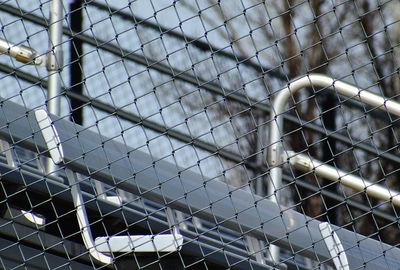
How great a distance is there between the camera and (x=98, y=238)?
4.57 m

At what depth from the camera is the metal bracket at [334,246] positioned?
4.66m

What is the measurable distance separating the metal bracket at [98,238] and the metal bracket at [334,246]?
0.45 m

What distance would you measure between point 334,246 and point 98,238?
72 cm

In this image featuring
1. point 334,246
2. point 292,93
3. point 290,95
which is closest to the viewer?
point 334,246

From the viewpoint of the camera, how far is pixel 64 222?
15.9ft

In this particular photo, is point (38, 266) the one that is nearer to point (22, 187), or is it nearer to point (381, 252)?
point (22, 187)

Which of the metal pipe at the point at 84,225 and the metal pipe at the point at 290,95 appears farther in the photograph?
the metal pipe at the point at 290,95

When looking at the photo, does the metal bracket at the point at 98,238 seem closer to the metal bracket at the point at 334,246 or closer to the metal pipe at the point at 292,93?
the metal bracket at the point at 334,246

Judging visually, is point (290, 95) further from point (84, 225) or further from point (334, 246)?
point (84, 225)

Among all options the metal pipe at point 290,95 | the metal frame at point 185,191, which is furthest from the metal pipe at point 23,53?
the metal pipe at point 290,95

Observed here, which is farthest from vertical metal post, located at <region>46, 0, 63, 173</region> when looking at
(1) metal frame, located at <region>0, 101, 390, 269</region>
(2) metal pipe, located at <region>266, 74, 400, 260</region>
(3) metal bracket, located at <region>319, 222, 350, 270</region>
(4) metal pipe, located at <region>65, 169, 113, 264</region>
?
(3) metal bracket, located at <region>319, 222, 350, 270</region>

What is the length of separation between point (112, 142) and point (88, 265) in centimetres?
39

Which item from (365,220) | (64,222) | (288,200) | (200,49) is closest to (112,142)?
(64,222)

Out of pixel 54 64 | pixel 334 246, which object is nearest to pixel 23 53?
pixel 54 64
